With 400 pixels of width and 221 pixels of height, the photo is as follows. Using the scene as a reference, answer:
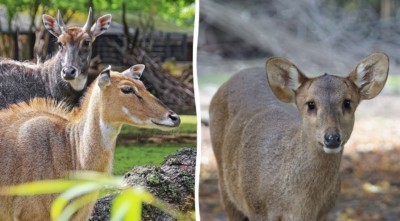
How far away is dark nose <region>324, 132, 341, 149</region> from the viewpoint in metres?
4.50

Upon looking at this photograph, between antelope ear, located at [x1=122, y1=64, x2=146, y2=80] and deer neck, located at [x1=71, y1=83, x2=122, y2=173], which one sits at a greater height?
antelope ear, located at [x1=122, y1=64, x2=146, y2=80]

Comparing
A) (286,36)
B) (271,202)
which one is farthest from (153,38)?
(286,36)

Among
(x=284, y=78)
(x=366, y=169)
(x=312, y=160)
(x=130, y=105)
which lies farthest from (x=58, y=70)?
(x=366, y=169)

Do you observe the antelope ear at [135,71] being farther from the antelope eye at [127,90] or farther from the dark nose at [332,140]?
the dark nose at [332,140]

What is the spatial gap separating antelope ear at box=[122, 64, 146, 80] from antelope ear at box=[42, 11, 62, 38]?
33 cm

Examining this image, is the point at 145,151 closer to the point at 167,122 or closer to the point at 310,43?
the point at 167,122

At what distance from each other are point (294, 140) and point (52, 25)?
45.2 inches

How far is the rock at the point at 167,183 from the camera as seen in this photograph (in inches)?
192

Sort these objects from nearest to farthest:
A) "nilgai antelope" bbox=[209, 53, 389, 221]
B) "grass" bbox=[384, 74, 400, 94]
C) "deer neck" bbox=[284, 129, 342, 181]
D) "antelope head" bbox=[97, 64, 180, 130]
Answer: "antelope head" bbox=[97, 64, 180, 130] < "nilgai antelope" bbox=[209, 53, 389, 221] < "deer neck" bbox=[284, 129, 342, 181] < "grass" bbox=[384, 74, 400, 94]

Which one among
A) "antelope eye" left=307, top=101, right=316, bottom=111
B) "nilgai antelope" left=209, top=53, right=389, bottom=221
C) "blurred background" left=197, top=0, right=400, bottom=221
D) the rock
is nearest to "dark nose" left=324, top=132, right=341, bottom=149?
"nilgai antelope" left=209, top=53, right=389, bottom=221

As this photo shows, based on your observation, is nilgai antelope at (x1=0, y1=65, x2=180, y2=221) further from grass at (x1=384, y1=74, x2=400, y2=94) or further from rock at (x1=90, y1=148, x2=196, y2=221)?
grass at (x1=384, y1=74, x2=400, y2=94)

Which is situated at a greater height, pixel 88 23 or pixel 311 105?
pixel 88 23

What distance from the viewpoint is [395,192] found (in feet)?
29.4

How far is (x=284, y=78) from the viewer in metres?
5.01
